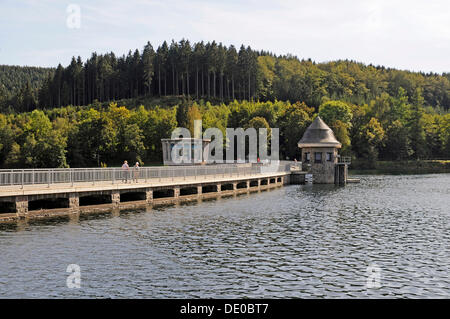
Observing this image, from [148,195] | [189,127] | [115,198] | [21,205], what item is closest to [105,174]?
[115,198]

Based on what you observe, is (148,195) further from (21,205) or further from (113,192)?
(21,205)

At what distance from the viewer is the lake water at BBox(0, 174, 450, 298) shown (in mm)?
19266

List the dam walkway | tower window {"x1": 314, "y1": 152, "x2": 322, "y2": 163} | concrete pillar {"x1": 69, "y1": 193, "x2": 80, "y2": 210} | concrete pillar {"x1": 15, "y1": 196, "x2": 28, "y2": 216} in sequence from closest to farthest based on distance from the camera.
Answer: concrete pillar {"x1": 15, "y1": 196, "x2": 28, "y2": 216} → the dam walkway → concrete pillar {"x1": 69, "y1": 193, "x2": 80, "y2": 210} → tower window {"x1": 314, "y1": 152, "x2": 322, "y2": 163}

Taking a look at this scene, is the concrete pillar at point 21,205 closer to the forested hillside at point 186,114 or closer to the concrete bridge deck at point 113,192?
the concrete bridge deck at point 113,192

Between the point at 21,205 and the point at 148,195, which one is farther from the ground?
the point at 21,205

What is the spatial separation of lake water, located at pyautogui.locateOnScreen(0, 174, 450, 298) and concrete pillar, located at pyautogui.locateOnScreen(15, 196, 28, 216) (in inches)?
99.3

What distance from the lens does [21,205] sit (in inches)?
1389

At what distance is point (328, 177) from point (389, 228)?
50241 mm

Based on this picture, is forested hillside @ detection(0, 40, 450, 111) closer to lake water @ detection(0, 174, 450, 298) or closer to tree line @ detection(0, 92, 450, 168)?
tree line @ detection(0, 92, 450, 168)

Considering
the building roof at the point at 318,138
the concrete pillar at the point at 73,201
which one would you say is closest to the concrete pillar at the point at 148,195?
the concrete pillar at the point at 73,201

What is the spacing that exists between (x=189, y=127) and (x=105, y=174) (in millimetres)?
66411

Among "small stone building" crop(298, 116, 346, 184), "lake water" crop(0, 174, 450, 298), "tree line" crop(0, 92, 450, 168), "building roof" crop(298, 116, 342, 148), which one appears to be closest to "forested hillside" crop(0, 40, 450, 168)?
"tree line" crop(0, 92, 450, 168)
